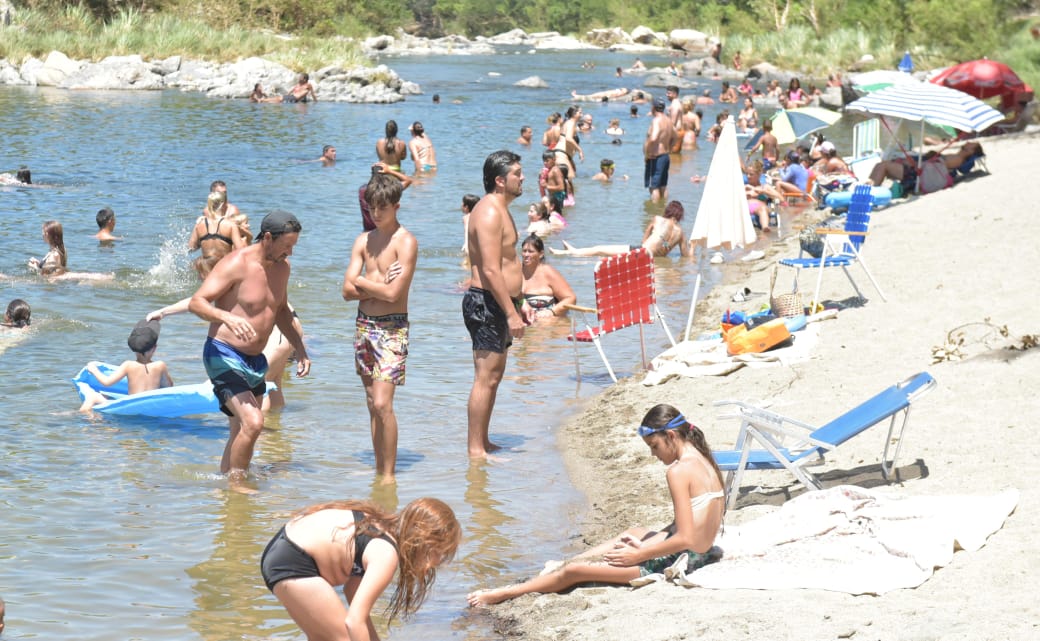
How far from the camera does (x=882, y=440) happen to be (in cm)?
685

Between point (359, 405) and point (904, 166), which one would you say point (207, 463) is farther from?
point (904, 166)

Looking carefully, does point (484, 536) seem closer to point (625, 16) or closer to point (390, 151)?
point (390, 151)

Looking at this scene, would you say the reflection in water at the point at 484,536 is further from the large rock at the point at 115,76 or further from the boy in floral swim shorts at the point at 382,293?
the large rock at the point at 115,76

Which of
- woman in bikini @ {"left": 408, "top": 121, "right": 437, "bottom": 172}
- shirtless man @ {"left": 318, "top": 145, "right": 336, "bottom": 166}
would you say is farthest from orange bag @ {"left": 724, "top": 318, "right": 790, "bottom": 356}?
shirtless man @ {"left": 318, "top": 145, "right": 336, "bottom": 166}

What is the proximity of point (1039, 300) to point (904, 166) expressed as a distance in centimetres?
764

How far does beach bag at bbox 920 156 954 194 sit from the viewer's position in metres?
16.5

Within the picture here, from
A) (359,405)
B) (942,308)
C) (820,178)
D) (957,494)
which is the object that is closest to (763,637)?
(957,494)

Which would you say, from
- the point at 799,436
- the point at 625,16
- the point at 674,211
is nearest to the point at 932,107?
the point at 674,211

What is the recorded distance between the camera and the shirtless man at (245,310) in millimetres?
6406

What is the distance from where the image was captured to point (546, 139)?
71.5 ft

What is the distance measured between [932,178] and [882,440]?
34.8 ft

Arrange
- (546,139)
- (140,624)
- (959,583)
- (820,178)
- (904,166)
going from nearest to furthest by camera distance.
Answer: (959,583)
(140,624)
(904,166)
(820,178)
(546,139)

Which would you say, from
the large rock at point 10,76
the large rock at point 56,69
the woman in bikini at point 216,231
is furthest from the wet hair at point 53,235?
the large rock at point 10,76

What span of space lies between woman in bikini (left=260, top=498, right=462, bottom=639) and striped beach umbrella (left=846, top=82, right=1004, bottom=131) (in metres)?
12.0
